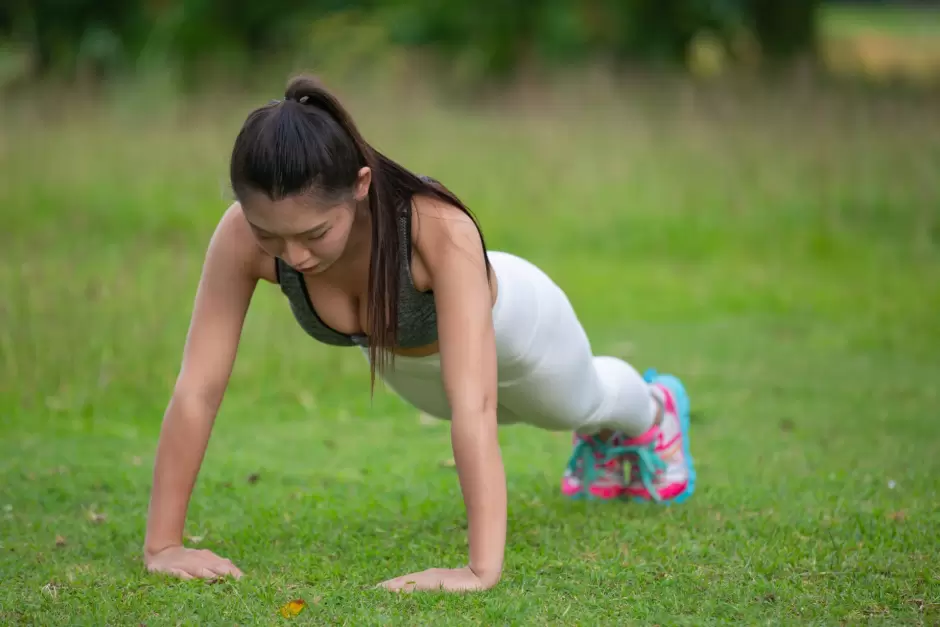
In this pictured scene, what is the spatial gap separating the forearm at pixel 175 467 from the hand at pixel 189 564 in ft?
0.09

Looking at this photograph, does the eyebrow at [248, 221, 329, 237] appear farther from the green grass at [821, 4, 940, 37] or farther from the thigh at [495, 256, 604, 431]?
the green grass at [821, 4, 940, 37]

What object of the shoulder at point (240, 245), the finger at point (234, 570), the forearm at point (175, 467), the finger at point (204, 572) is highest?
the shoulder at point (240, 245)

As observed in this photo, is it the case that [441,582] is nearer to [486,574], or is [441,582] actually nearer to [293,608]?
[486,574]

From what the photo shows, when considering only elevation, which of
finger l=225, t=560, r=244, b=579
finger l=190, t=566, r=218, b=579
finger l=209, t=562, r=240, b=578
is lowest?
finger l=225, t=560, r=244, b=579

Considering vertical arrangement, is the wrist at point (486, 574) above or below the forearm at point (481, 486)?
below

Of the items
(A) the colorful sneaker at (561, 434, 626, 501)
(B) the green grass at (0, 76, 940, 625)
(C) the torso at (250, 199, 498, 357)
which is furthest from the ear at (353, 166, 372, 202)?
(A) the colorful sneaker at (561, 434, 626, 501)

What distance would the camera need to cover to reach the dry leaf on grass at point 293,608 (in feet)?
9.63

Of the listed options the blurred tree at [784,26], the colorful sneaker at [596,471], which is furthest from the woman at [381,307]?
the blurred tree at [784,26]

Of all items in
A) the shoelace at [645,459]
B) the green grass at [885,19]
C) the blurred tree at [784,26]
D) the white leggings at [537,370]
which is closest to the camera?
the white leggings at [537,370]

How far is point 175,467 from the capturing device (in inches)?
129

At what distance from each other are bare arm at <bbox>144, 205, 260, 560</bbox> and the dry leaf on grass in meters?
0.51

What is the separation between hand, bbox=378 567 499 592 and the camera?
3.07m

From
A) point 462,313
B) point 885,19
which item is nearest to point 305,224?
point 462,313

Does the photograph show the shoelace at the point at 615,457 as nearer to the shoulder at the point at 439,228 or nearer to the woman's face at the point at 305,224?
the shoulder at the point at 439,228
